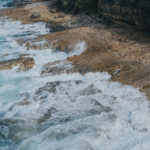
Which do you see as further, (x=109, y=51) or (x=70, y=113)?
(x=109, y=51)

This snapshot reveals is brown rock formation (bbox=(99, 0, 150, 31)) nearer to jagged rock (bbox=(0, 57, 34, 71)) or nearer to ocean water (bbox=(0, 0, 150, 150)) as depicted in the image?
ocean water (bbox=(0, 0, 150, 150))

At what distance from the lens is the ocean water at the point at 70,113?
6.61m

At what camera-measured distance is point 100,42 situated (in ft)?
37.9

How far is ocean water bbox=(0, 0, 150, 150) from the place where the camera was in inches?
260

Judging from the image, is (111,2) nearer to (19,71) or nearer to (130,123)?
(19,71)

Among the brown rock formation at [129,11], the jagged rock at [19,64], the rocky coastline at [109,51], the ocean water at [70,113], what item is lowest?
the ocean water at [70,113]

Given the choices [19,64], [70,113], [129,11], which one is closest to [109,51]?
[129,11]

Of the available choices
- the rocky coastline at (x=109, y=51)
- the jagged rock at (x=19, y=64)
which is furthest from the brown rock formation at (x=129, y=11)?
the jagged rock at (x=19, y=64)

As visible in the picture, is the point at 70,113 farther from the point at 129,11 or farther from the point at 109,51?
the point at 129,11

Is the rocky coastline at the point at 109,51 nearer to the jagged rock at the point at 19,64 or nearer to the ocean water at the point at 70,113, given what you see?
the jagged rock at the point at 19,64

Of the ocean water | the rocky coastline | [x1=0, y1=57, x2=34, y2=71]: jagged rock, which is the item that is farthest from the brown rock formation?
[x1=0, y1=57, x2=34, y2=71]: jagged rock

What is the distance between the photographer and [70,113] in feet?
25.6

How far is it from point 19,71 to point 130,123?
6292mm

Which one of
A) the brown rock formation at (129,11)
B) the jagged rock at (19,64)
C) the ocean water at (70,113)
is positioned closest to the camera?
the ocean water at (70,113)
